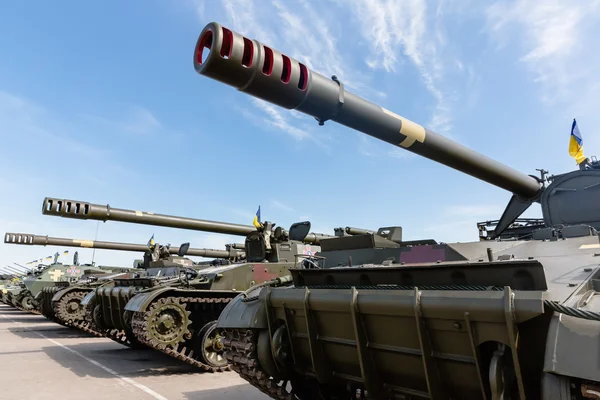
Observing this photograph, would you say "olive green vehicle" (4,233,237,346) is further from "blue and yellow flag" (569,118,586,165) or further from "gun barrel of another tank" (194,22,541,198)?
"blue and yellow flag" (569,118,586,165)

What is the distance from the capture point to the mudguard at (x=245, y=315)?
481cm

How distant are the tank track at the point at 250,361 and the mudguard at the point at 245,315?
122mm

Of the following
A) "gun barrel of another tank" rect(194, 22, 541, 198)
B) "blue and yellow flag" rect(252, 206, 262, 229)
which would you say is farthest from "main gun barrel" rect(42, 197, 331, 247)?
"gun barrel of another tank" rect(194, 22, 541, 198)

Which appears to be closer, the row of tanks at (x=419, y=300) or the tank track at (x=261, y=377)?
the row of tanks at (x=419, y=300)

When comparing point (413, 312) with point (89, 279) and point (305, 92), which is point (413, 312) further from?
point (89, 279)

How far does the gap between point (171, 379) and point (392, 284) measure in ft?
17.0

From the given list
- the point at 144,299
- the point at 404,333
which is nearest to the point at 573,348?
the point at 404,333

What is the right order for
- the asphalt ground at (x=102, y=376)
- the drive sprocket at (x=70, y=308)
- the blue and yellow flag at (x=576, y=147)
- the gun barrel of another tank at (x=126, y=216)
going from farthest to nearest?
the drive sprocket at (x=70, y=308), the gun barrel of another tank at (x=126, y=216), the blue and yellow flag at (x=576, y=147), the asphalt ground at (x=102, y=376)

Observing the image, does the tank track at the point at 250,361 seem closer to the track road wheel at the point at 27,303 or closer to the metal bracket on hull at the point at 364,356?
the metal bracket on hull at the point at 364,356

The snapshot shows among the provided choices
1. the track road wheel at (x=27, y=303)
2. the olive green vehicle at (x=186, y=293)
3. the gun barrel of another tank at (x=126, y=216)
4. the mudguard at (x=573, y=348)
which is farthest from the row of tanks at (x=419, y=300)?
the track road wheel at (x=27, y=303)

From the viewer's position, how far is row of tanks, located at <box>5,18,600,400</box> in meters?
3.03

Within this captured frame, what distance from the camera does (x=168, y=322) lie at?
27.8ft

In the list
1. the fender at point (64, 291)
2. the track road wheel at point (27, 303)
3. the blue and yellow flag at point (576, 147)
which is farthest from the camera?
the track road wheel at point (27, 303)

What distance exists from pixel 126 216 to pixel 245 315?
7615 millimetres
